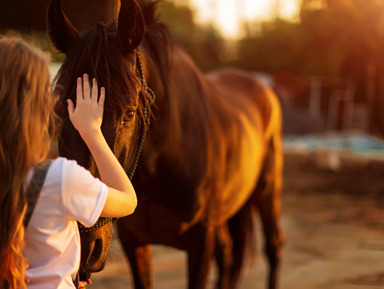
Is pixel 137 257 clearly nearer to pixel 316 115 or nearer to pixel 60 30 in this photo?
pixel 60 30

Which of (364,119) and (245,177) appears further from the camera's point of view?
(364,119)

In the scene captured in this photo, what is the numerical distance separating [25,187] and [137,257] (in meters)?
1.67

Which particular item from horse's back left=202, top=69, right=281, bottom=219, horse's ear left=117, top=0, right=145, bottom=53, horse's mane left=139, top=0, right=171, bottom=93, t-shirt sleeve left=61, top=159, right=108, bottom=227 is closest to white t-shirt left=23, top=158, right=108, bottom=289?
t-shirt sleeve left=61, top=159, right=108, bottom=227

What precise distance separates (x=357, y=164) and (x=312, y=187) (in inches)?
39.6

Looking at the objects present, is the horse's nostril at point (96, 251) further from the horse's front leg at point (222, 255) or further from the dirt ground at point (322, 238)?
the horse's front leg at point (222, 255)

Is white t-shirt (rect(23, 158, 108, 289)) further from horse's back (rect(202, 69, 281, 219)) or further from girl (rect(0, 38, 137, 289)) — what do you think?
horse's back (rect(202, 69, 281, 219))

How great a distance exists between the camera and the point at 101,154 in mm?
1285

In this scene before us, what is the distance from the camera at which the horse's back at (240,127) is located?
3.02 meters

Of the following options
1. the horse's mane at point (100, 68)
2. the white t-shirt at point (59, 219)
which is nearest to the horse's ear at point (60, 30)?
the horse's mane at point (100, 68)

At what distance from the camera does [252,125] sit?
3633mm

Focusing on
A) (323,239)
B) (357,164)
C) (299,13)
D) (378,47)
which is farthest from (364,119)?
(323,239)

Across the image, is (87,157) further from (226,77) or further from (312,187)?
(312,187)

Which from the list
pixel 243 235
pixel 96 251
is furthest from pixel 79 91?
pixel 243 235

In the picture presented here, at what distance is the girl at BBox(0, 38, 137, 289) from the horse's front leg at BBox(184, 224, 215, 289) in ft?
4.71
